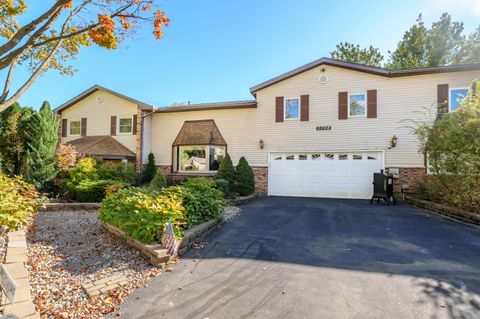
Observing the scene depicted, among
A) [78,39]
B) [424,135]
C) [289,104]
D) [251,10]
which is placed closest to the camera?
[78,39]

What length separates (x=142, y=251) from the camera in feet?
14.7

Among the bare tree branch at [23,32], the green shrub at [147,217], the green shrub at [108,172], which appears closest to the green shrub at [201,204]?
the green shrub at [147,217]

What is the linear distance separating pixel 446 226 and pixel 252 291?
6.36 metres

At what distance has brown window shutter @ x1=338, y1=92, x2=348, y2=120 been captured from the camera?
1189 centimetres

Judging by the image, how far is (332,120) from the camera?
1209cm

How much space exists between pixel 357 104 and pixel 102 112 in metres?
14.5

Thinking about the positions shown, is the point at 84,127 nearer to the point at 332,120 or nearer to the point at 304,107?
the point at 304,107

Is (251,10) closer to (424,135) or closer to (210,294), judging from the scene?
(424,135)

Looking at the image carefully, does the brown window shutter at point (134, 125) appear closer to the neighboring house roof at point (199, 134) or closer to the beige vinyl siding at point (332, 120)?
the beige vinyl siding at point (332, 120)

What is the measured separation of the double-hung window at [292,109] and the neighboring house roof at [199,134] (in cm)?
366

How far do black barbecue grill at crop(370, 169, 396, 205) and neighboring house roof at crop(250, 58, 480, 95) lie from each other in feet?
15.3

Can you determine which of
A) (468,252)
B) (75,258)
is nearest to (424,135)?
(468,252)

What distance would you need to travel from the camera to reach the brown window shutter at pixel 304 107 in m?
12.5

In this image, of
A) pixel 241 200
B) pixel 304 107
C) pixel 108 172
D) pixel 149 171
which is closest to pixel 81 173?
pixel 108 172
